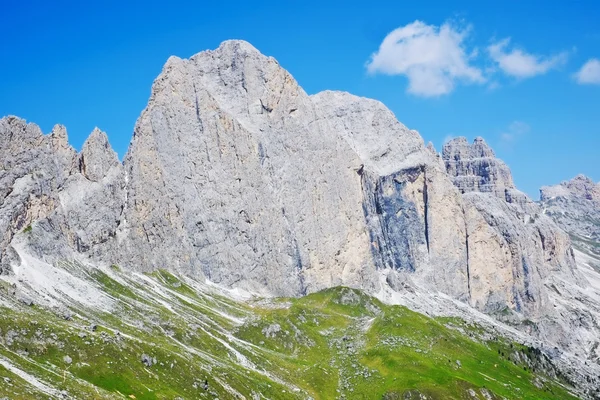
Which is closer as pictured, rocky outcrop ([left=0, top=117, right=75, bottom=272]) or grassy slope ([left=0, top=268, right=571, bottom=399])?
grassy slope ([left=0, top=268, right=571, bottom=399])

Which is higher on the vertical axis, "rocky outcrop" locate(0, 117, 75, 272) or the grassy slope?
"rocky outcrop" locate(0, 117, 75, 272)

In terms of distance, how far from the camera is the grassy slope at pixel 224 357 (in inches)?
4144

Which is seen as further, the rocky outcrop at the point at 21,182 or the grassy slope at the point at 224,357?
the rocky outcrop at the point at 21,182

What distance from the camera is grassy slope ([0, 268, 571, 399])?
10525 centimetres

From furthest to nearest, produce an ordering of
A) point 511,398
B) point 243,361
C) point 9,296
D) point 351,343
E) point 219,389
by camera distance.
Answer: point 351,343, point 511,398, point 243,361, point 9,296, point 219,389

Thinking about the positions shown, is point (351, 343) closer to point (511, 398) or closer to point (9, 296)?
point (511, 398)

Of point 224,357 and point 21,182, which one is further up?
point 21,182

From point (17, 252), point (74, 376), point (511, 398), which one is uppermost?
point (511, 398)

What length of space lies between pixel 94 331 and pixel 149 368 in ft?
52.6

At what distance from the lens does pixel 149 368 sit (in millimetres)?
115500

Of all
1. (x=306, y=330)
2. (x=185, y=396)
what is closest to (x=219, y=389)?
(x=185, y=396)

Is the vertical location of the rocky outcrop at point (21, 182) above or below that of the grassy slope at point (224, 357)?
above

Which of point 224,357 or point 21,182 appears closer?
point 224,357

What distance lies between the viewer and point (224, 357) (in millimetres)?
146375
